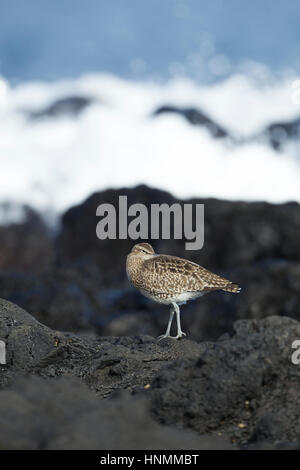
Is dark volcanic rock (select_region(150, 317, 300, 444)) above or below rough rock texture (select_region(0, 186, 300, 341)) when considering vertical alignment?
below

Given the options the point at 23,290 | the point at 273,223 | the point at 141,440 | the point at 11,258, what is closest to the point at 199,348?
the point at 141,440

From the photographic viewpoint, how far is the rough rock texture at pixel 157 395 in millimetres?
5523

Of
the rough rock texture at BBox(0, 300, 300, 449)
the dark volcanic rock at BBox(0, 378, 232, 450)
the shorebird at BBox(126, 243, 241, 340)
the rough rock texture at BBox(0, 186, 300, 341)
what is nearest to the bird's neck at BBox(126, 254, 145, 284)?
the shorebird at BBox(126, 243, 241, 340)

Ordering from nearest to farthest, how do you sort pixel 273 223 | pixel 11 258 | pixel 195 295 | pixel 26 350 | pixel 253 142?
pixel 26 350, pixel 195 295, pixel 273 223, pixel 253 142, pixel 11 258

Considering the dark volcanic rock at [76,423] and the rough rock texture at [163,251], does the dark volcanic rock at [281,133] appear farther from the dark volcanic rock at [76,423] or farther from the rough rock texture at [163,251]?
the dark volcanic rock at [76,423]

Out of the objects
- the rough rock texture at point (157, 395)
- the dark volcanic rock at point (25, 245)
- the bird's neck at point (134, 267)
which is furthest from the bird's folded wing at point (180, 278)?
the dark volcanic rock at point (25, 245)

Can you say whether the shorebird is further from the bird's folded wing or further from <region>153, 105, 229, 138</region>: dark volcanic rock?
<region>153, 105, 229, 138</region>: dark volcanic rock

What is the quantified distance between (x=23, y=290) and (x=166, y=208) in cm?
571

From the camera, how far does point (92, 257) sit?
→ 31156 mm

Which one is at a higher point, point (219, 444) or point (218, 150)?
point (218, 150)

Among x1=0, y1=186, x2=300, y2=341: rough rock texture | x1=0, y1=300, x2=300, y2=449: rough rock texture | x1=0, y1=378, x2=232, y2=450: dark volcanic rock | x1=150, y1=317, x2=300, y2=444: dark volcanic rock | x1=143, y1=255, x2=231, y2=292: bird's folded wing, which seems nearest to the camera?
x1=0, y1=378, x2=232, y2=450: dark volcanic rock

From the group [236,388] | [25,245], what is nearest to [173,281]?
[236,388]

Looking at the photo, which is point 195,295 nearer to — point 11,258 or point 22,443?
point 22,443

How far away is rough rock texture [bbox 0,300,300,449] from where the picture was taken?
5.52 metres
